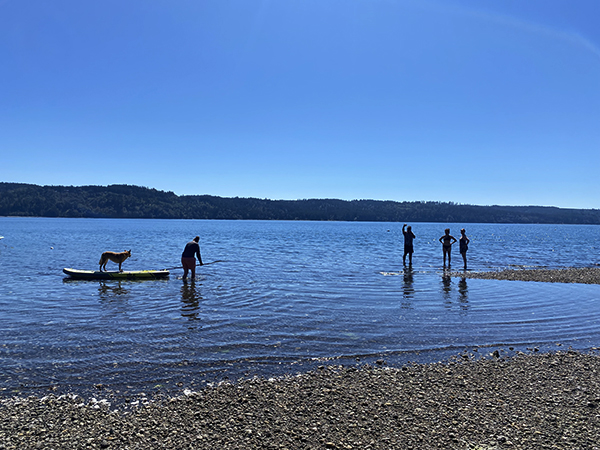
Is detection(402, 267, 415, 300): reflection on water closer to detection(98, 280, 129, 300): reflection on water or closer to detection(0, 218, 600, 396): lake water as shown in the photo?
detection(0, 218, 600, 396): lake water

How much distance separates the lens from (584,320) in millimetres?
12430

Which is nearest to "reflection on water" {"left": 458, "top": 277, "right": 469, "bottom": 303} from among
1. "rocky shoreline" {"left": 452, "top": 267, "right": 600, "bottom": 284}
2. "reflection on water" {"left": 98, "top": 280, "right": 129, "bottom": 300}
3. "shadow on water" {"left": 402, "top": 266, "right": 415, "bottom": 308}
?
"rocky shoreline" {"left": 452, "top": 267, "right": 600, "bottom": 284}

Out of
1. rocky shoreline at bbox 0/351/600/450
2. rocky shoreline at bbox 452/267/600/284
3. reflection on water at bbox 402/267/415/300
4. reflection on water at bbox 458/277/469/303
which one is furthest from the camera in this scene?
rocky shoreline at bbox 452/267/600/284

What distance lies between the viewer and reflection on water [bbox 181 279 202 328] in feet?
41.4

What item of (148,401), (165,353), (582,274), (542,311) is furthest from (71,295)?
(582,274)

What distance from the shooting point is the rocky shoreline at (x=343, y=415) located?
518 centimetres

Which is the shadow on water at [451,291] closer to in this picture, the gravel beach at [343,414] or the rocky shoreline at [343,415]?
the gravel beach at [343,414]

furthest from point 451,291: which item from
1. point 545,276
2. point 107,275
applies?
point 107,275

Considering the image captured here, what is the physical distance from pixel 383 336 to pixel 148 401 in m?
6.10

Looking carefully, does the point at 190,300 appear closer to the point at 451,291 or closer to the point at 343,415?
the point at 343,415

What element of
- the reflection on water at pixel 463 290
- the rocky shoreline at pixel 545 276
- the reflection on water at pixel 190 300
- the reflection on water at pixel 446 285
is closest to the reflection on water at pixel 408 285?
the reflection on water at pixel 446 285

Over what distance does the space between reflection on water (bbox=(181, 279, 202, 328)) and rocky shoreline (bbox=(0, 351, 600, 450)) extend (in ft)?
19.2

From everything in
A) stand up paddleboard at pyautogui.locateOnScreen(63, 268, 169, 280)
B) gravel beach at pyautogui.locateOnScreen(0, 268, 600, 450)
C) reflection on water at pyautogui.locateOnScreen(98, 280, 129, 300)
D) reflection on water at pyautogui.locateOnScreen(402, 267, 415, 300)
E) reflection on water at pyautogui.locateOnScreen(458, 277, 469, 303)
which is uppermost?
stand up paddleboard at pyautogui.locateOnScreen(63, 268, 169, 280)

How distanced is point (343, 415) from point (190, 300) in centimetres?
1017
